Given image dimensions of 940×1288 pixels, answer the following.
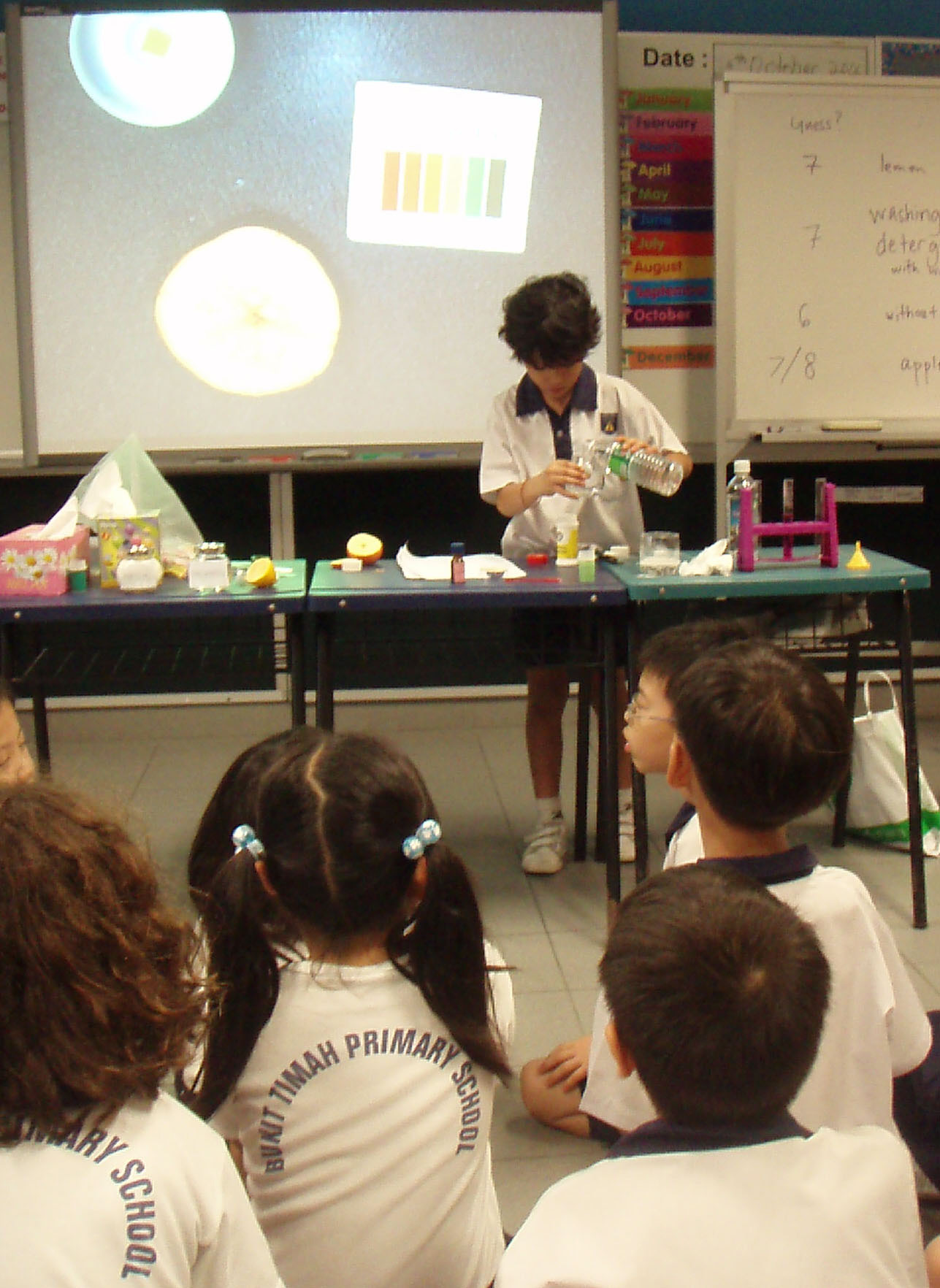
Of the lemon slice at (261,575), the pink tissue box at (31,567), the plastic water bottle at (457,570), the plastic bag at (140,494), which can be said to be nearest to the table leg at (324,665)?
the lemon slice at (261,575)

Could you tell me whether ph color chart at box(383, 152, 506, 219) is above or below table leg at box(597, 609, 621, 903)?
above

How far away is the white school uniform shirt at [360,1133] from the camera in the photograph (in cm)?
113

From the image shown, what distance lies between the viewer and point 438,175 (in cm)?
374

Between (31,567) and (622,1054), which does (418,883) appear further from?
(31,567)

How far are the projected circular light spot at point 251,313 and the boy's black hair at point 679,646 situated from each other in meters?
2.08

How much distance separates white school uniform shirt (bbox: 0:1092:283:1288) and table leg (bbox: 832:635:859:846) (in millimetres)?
1902

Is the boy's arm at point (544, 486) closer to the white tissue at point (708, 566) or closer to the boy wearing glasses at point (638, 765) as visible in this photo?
the white tissue at point (708, 566)

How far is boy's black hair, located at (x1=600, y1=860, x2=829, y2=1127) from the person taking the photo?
882mm

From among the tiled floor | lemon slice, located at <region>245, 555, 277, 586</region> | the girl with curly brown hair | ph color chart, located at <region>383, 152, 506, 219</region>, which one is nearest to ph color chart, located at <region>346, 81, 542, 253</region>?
ph color chart, located at <region>383, 152, 506, 219</region>

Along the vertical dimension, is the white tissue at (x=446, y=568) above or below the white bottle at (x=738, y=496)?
below

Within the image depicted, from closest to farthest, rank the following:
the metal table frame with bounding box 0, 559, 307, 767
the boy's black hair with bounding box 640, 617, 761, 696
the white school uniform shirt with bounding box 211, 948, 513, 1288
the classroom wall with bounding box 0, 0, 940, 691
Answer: the white school uniform shirt with bounding box 211, 948, 513, 1288, the boy's black hair with bounding box 640, 617, 761, 696, the metal table frame with bounding box 0, 559, 307, 767, the classroom wall with bounding box 0, 0, 940, 691

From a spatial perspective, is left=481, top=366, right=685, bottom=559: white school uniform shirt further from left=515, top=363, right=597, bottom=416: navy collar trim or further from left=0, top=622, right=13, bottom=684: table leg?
left=0, top=622, right=13, bottom=684: table leg

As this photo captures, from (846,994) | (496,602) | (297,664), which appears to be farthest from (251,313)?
(846,994)

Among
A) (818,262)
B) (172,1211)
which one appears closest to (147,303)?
(818,262)
